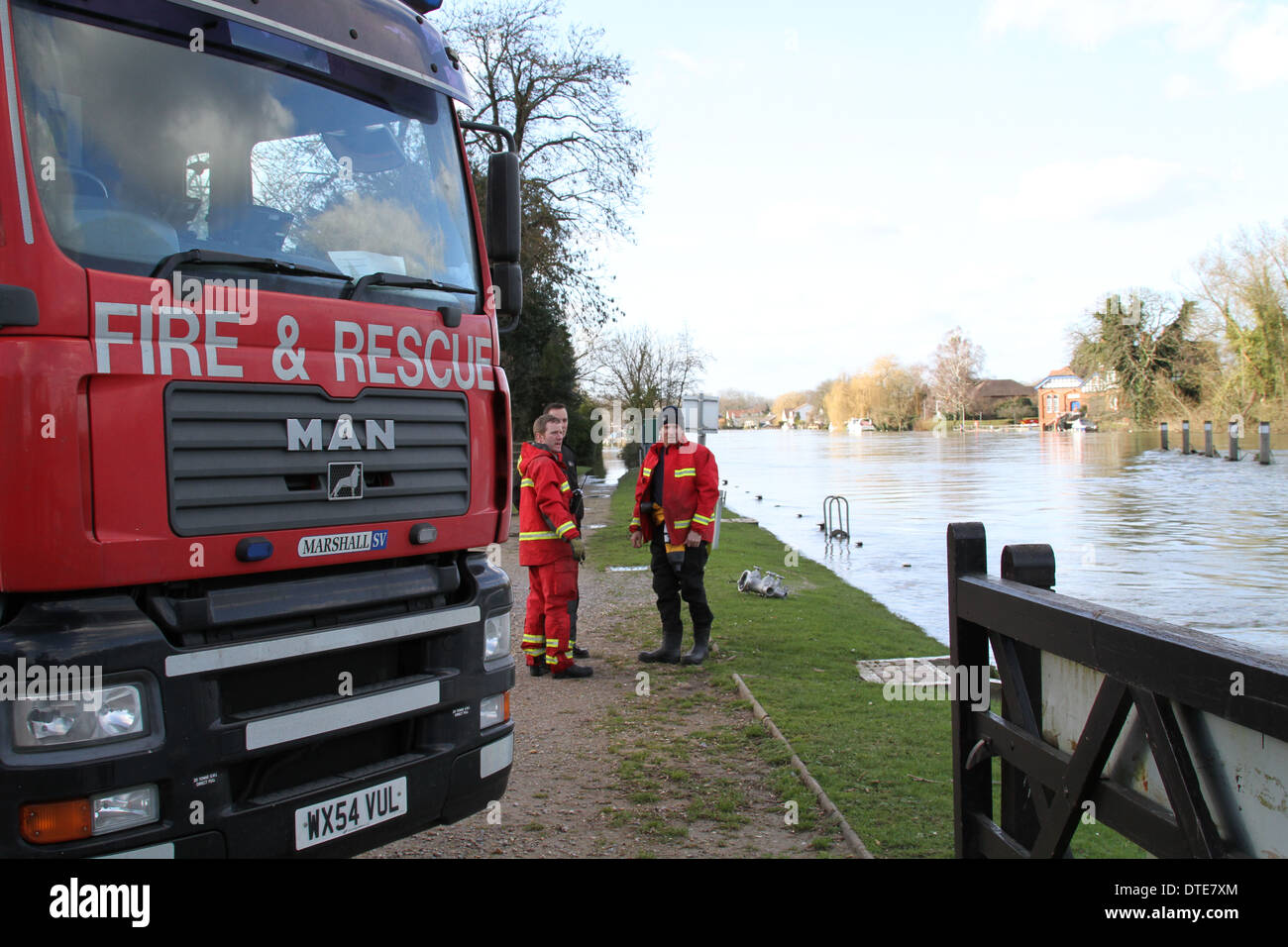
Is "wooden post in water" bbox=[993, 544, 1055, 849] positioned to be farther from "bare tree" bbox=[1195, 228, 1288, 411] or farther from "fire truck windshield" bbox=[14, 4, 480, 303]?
"bare tree" bbox=[1195, 228, 1288, 411]

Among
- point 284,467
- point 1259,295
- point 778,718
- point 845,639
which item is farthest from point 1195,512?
point 1259,295

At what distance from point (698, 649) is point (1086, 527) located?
1628 cm

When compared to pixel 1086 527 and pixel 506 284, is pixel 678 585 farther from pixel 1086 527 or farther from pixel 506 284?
pixel 1086 527

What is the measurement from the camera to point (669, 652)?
8.53 m

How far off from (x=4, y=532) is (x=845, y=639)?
8.40m

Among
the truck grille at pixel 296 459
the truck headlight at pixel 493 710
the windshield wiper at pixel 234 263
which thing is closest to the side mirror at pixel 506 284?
the truck grille at pixel 296 459

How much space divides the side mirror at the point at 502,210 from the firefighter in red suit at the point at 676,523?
141 inches

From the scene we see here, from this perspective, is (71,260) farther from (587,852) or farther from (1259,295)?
(1259,295)

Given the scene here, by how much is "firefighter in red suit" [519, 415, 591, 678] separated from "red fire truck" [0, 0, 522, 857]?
3151 millimetres

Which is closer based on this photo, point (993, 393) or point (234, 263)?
point (234, 263)

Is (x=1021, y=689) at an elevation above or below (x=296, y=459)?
below

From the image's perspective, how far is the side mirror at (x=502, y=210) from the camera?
473 cm

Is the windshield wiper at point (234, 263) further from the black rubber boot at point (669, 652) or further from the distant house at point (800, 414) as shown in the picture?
the distant house at point (800, 414)

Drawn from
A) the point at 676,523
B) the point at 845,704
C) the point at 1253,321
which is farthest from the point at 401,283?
the point at 1253,321
